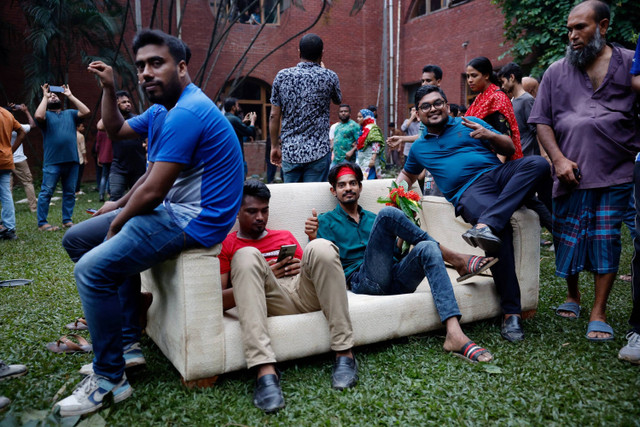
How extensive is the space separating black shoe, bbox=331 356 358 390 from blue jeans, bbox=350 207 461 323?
0.60 m

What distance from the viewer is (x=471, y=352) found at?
9.46ft

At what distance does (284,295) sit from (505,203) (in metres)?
1.56

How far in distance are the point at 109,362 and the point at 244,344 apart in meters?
0.65

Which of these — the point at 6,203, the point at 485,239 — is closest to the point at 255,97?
the point at 6,203

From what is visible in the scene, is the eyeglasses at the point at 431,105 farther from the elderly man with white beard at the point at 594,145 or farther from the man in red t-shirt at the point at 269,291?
the man in red t-shirt at the point at 269,291

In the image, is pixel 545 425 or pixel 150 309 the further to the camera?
pixel 150 309

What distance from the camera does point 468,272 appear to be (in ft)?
10.5

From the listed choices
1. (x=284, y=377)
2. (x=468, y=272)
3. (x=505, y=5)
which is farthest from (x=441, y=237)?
(x=505, y=5)

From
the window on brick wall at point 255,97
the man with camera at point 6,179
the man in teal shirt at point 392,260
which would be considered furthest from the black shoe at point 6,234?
the window on brick wall at point 255,97

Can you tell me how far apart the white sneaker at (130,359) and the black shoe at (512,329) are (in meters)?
Answer: 2.24

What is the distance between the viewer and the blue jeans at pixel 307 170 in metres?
4.63

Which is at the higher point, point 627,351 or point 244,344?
point 244,344

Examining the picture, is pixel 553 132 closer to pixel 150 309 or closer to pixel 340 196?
pixel 340 196

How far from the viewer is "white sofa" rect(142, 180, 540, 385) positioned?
250 cm
